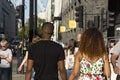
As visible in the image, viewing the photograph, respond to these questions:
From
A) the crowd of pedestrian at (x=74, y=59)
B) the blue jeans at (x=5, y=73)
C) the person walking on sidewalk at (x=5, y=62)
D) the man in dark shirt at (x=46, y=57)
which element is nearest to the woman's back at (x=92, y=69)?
the crowd of pedestrian at (x=74, y=59)

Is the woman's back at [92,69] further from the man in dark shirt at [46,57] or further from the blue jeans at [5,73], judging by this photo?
the blue jeans at [5,73]

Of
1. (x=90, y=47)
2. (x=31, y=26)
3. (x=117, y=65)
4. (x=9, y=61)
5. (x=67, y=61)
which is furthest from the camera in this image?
(x=31, y=26)

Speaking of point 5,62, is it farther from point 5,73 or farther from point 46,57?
point 46,57

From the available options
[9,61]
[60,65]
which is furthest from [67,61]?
[60,65]

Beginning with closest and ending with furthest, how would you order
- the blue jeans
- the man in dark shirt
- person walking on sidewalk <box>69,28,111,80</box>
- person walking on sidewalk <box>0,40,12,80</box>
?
→ 1. person walking on sidewalk <box>69,28,111,80</box>
2. the man in dark shirt
3. person walking on sidewalk <box>0,40,12,80</box>
4. the blue jeans

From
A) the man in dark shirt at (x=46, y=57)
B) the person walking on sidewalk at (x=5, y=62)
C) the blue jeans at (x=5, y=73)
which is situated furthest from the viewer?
the blue jeans at (x=5, y=73)

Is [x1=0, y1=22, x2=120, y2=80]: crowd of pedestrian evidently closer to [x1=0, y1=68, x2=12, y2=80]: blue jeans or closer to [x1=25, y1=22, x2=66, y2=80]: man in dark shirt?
A: [x1=25, y1=22, x2=66, y2=80]: man in dark shirt

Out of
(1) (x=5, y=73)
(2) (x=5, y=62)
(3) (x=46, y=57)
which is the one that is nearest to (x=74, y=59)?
(3) (x=46, y=57)

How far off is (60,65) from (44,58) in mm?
266

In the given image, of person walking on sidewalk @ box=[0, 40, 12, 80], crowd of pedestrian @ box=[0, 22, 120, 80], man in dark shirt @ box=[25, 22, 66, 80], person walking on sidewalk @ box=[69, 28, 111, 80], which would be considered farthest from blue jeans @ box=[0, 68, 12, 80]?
person walking on sidewalk @ box=[69, 28, 111, 80]

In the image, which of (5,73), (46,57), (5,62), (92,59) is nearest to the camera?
(92,59)

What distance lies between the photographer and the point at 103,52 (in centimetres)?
721

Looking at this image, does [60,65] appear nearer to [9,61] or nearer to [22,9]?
[9,61]

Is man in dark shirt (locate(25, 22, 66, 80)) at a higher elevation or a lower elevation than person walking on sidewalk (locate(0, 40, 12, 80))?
higher
